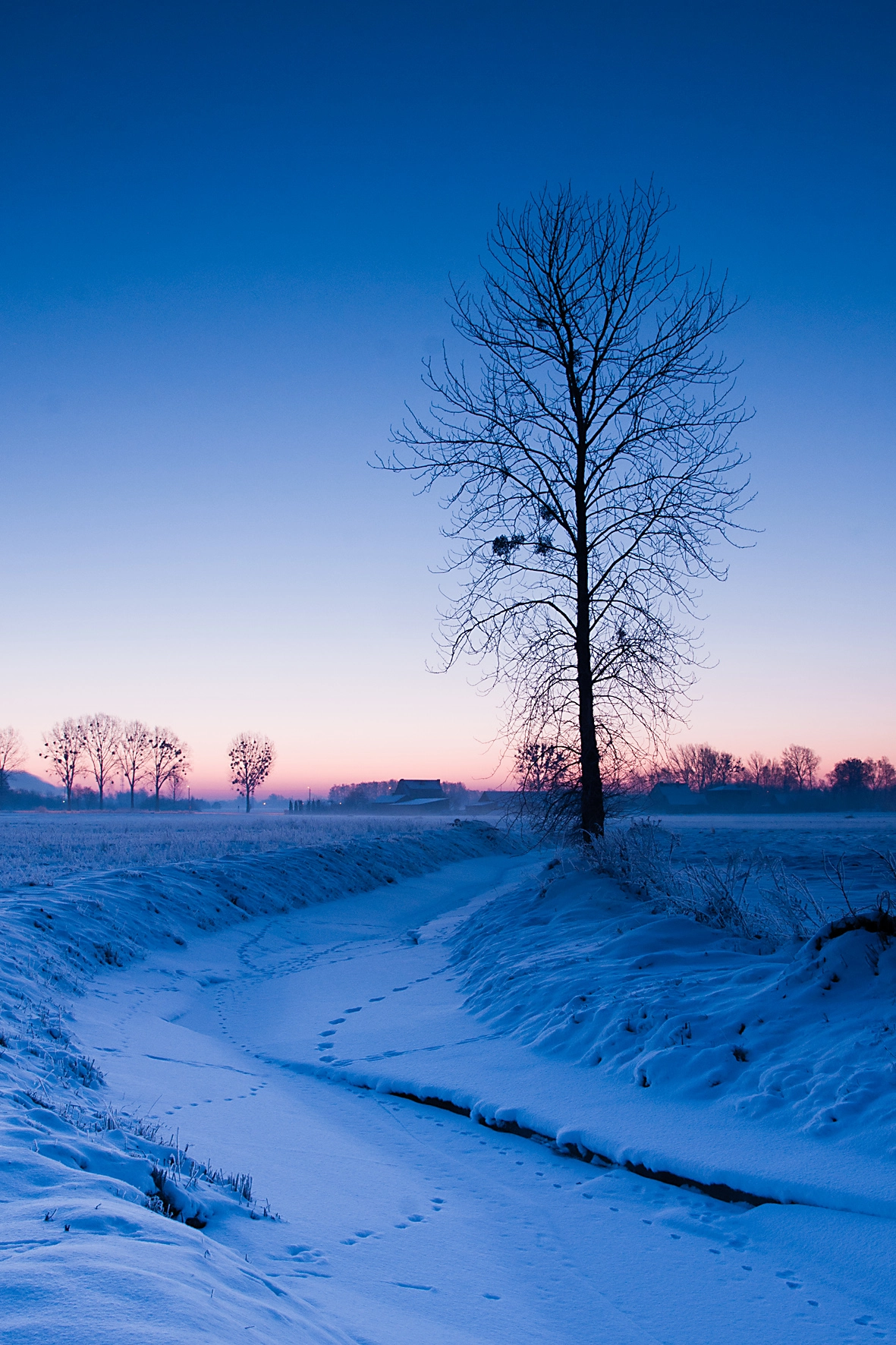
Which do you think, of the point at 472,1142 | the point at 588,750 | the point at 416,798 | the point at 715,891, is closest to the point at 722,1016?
the point at 472,1142

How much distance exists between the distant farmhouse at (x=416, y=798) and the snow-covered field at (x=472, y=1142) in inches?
3606

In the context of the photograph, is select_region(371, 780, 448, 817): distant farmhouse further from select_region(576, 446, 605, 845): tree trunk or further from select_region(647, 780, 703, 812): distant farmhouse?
select_region(576, 446, 605, 845): tree trunk

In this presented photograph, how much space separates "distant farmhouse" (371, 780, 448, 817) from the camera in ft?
332

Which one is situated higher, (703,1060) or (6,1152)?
(6,1152)

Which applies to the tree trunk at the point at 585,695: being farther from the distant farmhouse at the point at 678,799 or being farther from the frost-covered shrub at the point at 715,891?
the distant farmhouse at the point at 678,799

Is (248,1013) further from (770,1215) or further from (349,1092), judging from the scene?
(770,1215)

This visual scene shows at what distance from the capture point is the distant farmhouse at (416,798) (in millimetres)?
101125

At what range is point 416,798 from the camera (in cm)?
10600

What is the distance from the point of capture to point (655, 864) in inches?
401

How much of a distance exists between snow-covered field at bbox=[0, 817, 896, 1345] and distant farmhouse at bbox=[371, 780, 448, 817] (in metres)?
91.6

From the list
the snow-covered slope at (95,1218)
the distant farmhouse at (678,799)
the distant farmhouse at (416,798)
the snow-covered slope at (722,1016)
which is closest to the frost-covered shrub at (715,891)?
the snow-covered slope at (722,1016)

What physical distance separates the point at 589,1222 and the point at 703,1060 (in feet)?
5.92

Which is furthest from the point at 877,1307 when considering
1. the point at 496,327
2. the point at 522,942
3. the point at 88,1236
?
the point at 496,327

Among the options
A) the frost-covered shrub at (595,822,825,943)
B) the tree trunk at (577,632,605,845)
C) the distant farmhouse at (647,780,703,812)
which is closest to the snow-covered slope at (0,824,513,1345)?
the frost-covered shrub at (595,822,825,943)
